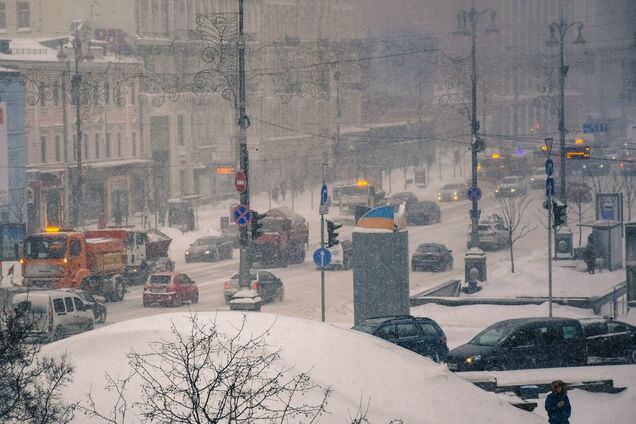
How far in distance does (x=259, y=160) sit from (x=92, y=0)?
16.2 m

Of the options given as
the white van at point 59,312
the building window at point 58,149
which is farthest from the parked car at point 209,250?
the white van at point 59,312

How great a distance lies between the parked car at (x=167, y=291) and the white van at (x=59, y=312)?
6.34 metres

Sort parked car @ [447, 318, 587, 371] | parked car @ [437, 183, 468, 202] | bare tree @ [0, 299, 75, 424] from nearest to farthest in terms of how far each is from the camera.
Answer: bare tree @ [0, 299, 75, 424] < parked car @ [447, 318, 587, 371] < parked car @ [437, 183, 468, 202]

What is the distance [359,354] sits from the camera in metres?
14.9

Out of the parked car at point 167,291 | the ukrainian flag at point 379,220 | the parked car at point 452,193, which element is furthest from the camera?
the parked car at point 452,193

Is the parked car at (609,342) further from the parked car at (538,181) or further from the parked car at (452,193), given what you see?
the parked car at (538,181)

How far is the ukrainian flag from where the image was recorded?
28711 mm

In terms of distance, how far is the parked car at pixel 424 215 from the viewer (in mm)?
64062

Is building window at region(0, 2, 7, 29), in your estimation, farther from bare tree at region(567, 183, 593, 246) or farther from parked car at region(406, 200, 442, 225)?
bare tree at region(567, 183, 593, 246)

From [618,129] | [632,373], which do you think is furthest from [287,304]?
[618,129]

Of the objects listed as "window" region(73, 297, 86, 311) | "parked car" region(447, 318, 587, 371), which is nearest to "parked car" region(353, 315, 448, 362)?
"parked car" region(447, 318, 587, 371)

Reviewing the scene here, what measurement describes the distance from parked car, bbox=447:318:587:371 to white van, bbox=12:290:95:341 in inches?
411

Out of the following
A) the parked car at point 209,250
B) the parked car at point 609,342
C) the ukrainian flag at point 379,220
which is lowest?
the parked car at point 209,250

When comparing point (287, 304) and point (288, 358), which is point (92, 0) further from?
point (288, 358)
